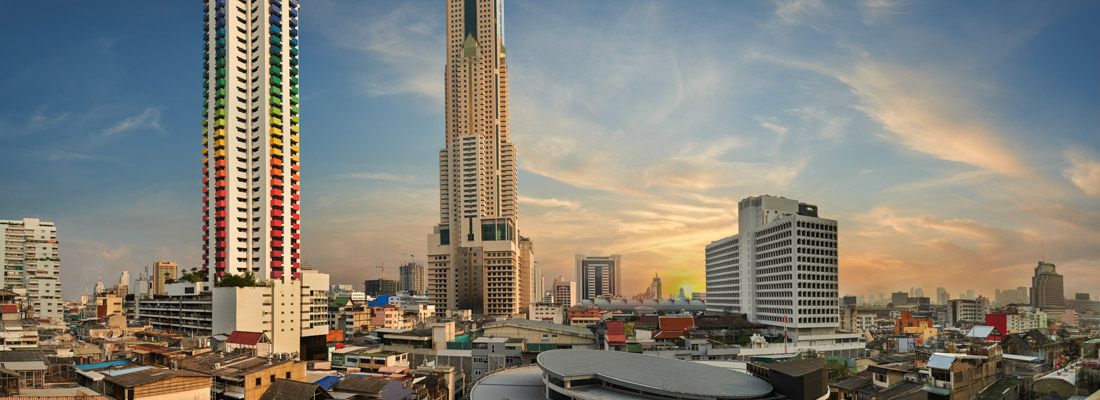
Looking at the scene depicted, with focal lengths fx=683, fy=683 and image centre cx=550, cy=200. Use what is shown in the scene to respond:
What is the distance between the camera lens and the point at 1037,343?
204 ft

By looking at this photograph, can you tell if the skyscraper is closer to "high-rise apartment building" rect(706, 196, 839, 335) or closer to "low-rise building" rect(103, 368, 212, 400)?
"low-rise building" rect(103, 368, 212, 400)

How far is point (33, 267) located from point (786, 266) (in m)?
108

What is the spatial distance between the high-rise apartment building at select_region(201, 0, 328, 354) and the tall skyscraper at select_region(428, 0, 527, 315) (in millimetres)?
57310

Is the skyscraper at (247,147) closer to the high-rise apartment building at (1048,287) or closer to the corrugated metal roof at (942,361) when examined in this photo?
the corrugated metal roof at (942,361)

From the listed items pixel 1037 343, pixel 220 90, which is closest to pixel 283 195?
pixel 220 90

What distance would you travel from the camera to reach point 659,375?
124ft

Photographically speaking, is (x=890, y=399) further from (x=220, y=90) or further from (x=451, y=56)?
(x=451, y=56)

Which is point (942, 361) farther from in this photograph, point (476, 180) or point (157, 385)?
point (476, 180)

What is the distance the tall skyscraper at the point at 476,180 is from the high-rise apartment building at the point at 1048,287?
103 metres

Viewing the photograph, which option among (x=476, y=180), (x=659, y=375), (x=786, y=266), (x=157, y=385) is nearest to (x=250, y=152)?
(x=157, y=385)

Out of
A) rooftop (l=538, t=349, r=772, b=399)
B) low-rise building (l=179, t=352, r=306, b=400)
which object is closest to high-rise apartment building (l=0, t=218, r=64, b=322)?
low-rise building (l=179, t=352, r=306, b=400)

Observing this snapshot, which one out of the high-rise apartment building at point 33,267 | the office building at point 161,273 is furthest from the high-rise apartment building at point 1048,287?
the office building at point 161,273

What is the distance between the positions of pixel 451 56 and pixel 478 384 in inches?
4721

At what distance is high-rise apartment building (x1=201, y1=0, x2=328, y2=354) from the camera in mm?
71688
